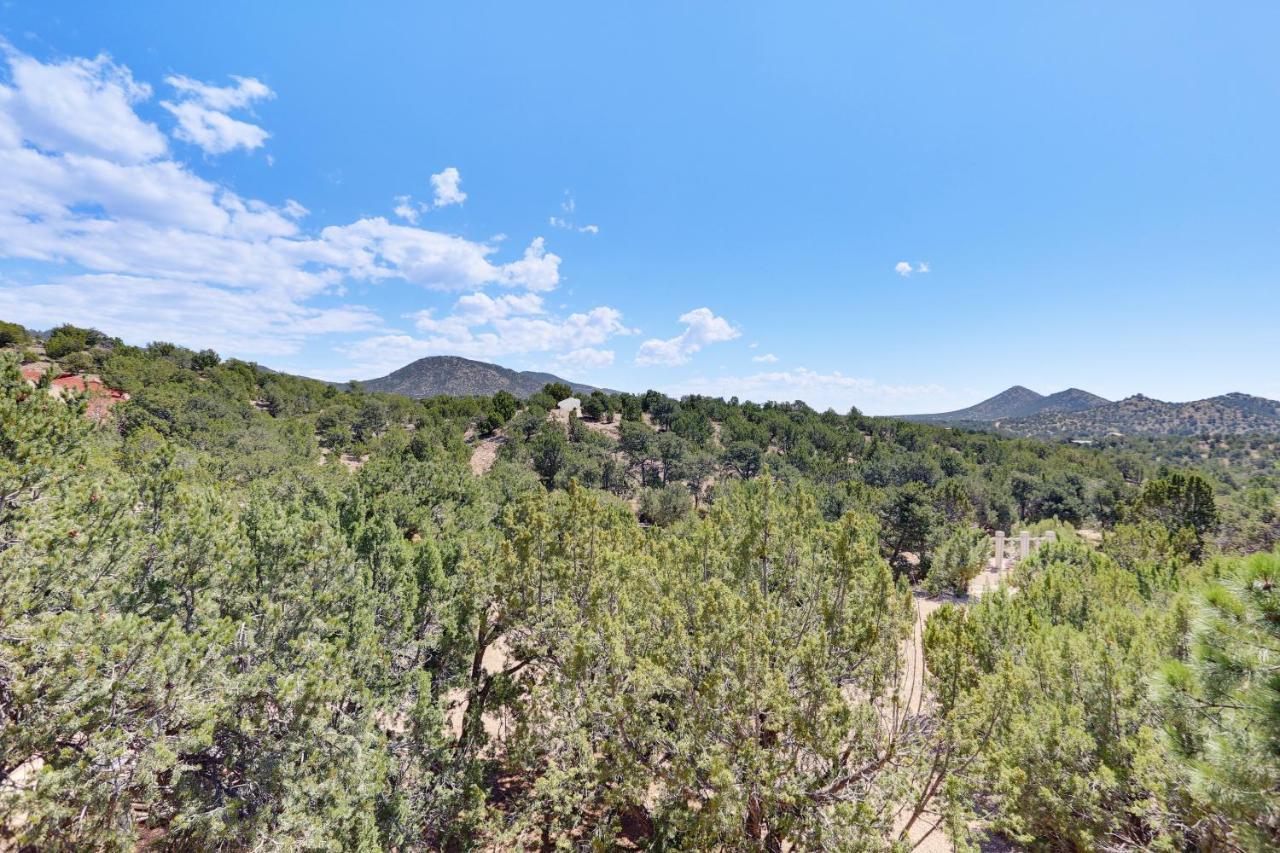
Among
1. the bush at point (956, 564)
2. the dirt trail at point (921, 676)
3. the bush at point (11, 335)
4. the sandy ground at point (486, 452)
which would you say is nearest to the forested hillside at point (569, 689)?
the dirt trail at point (921, 676)

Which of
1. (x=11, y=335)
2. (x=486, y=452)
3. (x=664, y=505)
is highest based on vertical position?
(x=11, y=335)

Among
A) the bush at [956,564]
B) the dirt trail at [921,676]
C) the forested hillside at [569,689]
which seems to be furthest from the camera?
the bush at [956,564]

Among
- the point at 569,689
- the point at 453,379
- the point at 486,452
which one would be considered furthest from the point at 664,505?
the point at 453,379

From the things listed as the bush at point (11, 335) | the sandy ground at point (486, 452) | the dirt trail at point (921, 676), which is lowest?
the dirt trail at point (921, 676)

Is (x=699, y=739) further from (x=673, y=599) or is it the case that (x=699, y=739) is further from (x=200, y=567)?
(x=200, y=567)

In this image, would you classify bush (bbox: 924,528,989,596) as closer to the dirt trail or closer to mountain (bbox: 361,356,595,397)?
the dirt trail

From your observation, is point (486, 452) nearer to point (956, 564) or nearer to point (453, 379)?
Answer: point (956, 564)

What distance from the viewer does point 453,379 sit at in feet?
505

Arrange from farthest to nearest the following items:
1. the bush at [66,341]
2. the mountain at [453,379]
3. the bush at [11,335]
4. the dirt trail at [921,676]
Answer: the mountain at [453,379]
the bush at [66,341]
the bush at [11,335]
the dirt trail at [921,676]

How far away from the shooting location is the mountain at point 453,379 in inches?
5856

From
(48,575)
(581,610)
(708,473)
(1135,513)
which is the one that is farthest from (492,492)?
(1135,513)

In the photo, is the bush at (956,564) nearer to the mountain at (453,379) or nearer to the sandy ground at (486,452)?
the sandy ground at (486,452)

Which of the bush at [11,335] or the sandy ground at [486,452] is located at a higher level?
the bush at [11,335]

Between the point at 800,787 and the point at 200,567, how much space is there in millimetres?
11459
